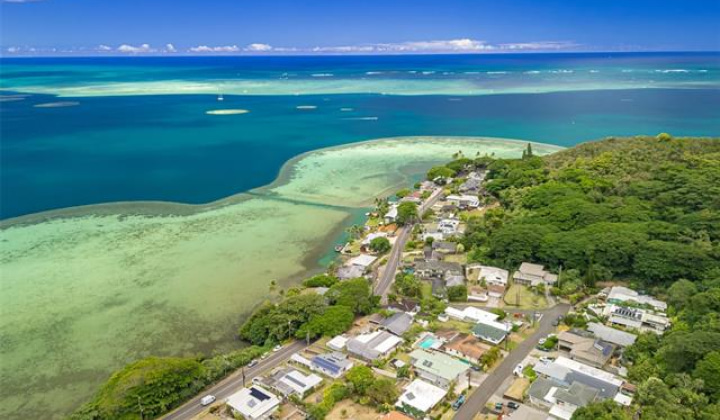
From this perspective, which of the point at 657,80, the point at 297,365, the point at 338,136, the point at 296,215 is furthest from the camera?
the point at 657,80

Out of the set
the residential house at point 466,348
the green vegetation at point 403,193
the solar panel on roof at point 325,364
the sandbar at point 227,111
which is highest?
the sandbar at point 227,111

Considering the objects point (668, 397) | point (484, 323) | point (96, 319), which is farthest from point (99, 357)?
point (668, 397)

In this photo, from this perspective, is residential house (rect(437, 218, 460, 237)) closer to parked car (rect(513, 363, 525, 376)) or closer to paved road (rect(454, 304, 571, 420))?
paved road (rect(454, 304, 571, 420))

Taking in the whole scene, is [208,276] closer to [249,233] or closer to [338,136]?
[249,233]

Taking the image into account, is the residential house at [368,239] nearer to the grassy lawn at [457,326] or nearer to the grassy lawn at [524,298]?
the grassy lawn at [457,326]

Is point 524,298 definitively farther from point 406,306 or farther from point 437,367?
point 437,367

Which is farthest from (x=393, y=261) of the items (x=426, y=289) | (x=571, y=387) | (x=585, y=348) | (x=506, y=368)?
(x=571, y=387)

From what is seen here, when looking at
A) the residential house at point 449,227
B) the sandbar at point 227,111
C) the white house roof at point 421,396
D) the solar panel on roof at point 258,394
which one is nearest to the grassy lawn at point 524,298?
the residential house at point 449,227
